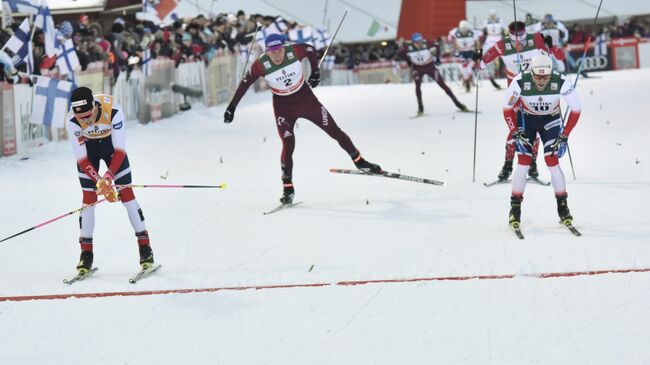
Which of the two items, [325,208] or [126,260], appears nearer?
[126,260]

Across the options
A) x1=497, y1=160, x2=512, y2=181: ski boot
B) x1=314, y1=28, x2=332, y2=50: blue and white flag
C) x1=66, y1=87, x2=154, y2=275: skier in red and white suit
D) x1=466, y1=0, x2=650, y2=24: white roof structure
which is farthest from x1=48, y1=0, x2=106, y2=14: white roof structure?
x1=466, y1=0, x2=650, y2=24: white roof structure

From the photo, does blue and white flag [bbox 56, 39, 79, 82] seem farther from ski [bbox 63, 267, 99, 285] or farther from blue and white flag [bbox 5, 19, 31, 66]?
ski [bbox 63, 267, 99, 285]

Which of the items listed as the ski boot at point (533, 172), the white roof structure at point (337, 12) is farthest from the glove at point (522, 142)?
the white roof structure at point (337, 12)

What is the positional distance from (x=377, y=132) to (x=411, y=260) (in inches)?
352

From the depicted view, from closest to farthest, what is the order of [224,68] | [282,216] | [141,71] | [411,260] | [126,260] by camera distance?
1. [411,260]
2. [126,260]
3. [282,216]
4. [141,71]
5. [224,68]

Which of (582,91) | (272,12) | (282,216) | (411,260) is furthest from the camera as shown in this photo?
(272,12)

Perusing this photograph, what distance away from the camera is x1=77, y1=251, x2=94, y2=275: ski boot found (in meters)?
8.12

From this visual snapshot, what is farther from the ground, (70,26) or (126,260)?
(70,26)

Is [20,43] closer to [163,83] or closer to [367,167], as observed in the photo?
[367,167]

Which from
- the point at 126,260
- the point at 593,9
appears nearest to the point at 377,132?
the point at 126,260

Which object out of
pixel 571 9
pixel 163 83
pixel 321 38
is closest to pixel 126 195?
pixel 163 83

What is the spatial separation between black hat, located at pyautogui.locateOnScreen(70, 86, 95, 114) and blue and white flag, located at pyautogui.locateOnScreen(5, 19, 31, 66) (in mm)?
5970

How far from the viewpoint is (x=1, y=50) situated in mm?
13344

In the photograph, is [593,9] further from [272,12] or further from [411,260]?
[411,260]
